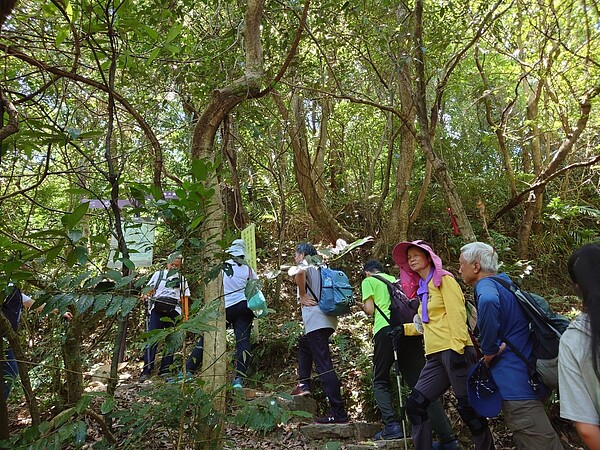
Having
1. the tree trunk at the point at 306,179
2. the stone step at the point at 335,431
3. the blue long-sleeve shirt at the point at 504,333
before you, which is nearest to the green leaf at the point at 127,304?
the blue long-sleeve shirt at the point at 504,333

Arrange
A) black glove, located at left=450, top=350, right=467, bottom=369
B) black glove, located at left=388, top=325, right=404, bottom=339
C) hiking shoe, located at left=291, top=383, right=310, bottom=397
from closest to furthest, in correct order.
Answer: black glove, located at left=450, top=350, right=467, bottom=369, black glove, located at left=388, top=325, right=404, bottom=339, hiking shoe, located at left=291, top=383, right=310, bottom=397

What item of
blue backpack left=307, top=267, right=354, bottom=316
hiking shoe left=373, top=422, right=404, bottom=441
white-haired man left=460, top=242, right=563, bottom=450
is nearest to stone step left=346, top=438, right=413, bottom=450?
hiking shoe left=373, top=422, right=404, bottom=441

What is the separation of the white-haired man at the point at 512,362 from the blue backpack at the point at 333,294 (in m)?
1.79

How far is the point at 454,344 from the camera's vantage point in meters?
3.54

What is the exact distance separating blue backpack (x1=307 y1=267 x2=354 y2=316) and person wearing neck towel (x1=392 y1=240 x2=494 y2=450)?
1.06 metres

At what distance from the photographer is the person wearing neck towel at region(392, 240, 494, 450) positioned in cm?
A: 355

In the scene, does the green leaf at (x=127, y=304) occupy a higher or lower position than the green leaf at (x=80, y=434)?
higher

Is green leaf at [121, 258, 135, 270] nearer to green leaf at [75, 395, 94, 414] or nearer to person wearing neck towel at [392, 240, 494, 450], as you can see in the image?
green leaf at [75, 395, 94, 414]

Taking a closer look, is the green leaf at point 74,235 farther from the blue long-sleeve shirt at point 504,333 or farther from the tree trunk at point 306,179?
the tree trunk at point 306,179

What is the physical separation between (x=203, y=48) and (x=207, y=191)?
15.1 ft

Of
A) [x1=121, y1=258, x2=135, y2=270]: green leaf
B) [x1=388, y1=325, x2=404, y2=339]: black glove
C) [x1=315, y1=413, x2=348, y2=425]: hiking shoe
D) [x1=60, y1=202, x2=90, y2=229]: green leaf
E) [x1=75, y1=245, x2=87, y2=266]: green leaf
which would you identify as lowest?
[x1=315, y1=413, x2=348, y2=425]: hiking shoe

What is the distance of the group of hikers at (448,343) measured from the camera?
174 cm

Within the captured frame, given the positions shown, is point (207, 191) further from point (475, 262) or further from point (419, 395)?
point (419, 395)

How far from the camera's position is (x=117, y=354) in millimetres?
2229
